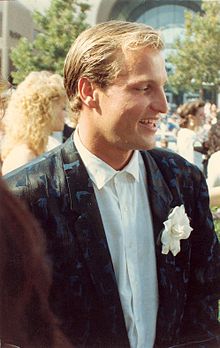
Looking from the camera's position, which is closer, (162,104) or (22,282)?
(22,282)

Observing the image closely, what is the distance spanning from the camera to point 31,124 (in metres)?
1.21

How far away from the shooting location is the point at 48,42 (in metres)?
1.02

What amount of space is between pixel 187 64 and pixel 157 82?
0.88ft

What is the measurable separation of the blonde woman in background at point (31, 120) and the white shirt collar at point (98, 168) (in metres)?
0.27

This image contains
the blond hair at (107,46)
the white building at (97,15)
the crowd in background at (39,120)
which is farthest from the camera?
the crowd in background at (39,120)

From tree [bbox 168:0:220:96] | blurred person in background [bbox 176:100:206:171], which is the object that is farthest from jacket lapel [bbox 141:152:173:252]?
blurred person in background [bbox 176:100:206:171]

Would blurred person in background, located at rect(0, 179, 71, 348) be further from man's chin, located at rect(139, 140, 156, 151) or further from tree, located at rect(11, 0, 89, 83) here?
tree, located at rect(11, 0, 89, 83)

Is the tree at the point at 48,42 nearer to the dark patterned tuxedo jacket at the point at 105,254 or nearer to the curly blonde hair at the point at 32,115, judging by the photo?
the curly blonde hair at the point at 32,115

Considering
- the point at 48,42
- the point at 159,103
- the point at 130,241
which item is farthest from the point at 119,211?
the point at 48,42

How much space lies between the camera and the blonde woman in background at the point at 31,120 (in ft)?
3.74

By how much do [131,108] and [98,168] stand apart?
9 cm

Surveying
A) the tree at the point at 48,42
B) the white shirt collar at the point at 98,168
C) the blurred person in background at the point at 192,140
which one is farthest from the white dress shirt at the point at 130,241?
the blurred person in background at the point at 192,140

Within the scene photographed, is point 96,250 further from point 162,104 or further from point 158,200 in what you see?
point 162,104

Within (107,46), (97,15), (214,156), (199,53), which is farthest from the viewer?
(214,156)
